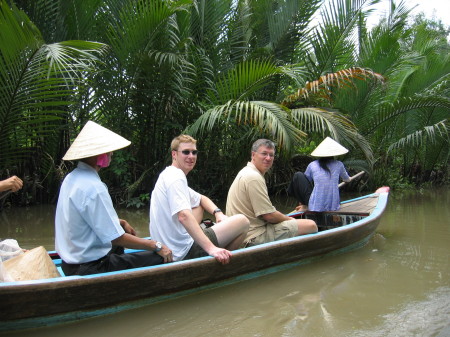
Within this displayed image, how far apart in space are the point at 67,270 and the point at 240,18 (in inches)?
268

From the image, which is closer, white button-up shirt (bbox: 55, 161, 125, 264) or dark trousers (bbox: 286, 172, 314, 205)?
white button-up shirt (bbox: 55, 161, 125, 264)

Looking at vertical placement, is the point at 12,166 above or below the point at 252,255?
above

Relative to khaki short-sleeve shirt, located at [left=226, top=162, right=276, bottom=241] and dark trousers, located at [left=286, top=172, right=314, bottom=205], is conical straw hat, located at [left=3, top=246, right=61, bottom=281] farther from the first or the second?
dark trousers, located at [left=286, top=172, right=314, bottom=205]

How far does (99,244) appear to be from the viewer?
3.00 meters

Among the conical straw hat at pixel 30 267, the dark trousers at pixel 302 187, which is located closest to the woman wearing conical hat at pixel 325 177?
the dark trousers at pixel 302 187

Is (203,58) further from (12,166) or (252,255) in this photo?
(252,255)

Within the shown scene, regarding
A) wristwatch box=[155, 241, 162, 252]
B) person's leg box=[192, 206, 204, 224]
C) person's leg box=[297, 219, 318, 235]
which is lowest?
person's leg box=[297, 219, 318, 235]

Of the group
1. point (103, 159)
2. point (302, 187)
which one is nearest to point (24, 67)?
point (103, 159)

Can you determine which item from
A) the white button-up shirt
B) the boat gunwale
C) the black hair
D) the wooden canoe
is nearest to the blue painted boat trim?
the wooden canoe

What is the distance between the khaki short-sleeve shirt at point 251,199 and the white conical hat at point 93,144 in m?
1.32

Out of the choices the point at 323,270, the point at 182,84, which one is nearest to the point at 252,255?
the point at 323,270

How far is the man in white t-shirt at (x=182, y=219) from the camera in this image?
3.23m

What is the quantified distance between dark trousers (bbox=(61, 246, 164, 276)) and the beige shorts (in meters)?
1.14

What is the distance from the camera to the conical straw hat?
2.85 m
